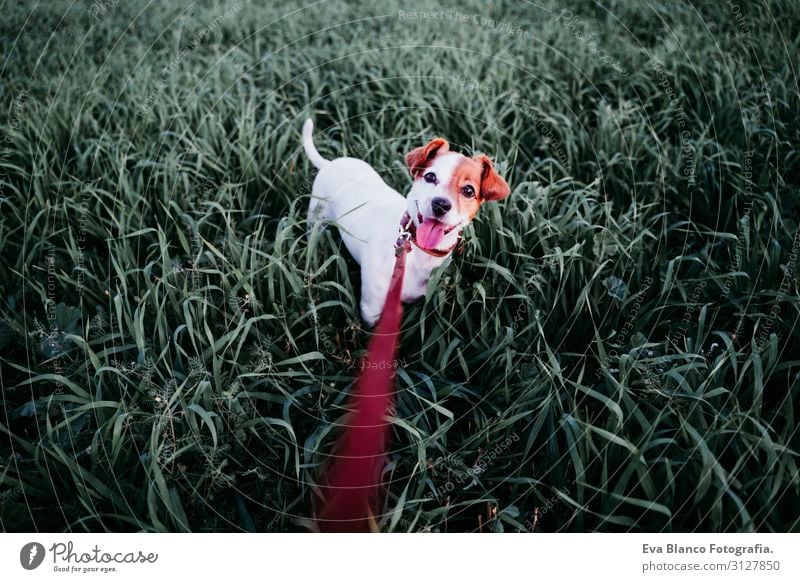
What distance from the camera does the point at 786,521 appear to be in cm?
145

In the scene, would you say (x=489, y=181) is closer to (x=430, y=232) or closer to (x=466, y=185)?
(x=466, y=185)

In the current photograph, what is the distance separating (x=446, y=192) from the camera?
1703 mm

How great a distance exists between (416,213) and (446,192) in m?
0.11

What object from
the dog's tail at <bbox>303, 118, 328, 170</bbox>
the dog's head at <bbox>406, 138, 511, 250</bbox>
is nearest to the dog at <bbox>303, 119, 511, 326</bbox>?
the dog's head at <bbox>406, 138, 511, 250</bbox>

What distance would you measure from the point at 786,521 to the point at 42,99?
328 cm

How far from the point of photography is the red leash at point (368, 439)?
1.51 meters

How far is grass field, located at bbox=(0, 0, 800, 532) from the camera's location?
1.50 metres

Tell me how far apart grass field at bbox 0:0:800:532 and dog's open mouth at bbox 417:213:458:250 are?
20 cm

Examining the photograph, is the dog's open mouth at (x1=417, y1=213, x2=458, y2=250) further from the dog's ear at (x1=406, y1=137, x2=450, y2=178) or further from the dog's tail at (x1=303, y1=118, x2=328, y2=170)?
the dog's tail at (x1=303, y1=118, x2=328, y2=170)

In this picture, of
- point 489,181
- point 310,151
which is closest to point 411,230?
point 489,181

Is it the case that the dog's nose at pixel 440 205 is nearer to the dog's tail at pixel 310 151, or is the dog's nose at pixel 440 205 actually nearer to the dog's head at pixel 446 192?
the dog's head at pixel 446 192

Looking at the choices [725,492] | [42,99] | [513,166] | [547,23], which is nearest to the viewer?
[725,492]
